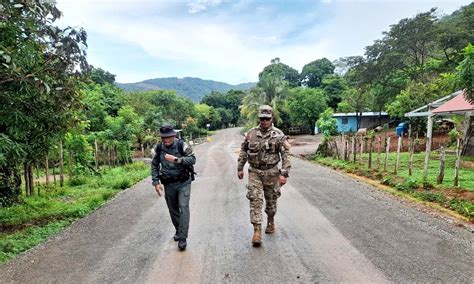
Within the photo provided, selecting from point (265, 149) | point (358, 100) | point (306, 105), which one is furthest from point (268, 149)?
point (306, 105)

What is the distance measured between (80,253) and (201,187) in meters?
5.52

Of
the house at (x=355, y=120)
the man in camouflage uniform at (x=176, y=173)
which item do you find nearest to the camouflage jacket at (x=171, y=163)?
the man in camouflage uniform at (x=176, y=173)

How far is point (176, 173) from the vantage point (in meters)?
4.94

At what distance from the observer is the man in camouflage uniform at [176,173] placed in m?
4.93

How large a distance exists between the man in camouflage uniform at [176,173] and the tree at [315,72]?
69.6m

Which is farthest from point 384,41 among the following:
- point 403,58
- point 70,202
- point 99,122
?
point 70,202

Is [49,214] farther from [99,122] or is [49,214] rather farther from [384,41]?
[384,41]

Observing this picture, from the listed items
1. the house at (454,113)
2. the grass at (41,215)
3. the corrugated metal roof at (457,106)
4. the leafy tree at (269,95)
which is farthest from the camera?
the leafy tree at (269,95)

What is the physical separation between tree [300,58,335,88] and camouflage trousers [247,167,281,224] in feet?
227

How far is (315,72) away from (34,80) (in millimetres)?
71747

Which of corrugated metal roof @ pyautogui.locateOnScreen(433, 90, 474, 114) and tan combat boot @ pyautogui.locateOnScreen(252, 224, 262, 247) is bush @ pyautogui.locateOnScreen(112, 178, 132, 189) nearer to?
tan combat boot @ pyautogui.locateOnScreen(252, 224, 262, 247)

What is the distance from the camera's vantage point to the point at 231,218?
6508mm

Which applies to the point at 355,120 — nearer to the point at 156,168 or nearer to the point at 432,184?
the point at 432,184

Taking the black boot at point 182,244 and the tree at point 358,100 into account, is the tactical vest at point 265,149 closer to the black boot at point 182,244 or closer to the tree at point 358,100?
the black boot at point 182,244
